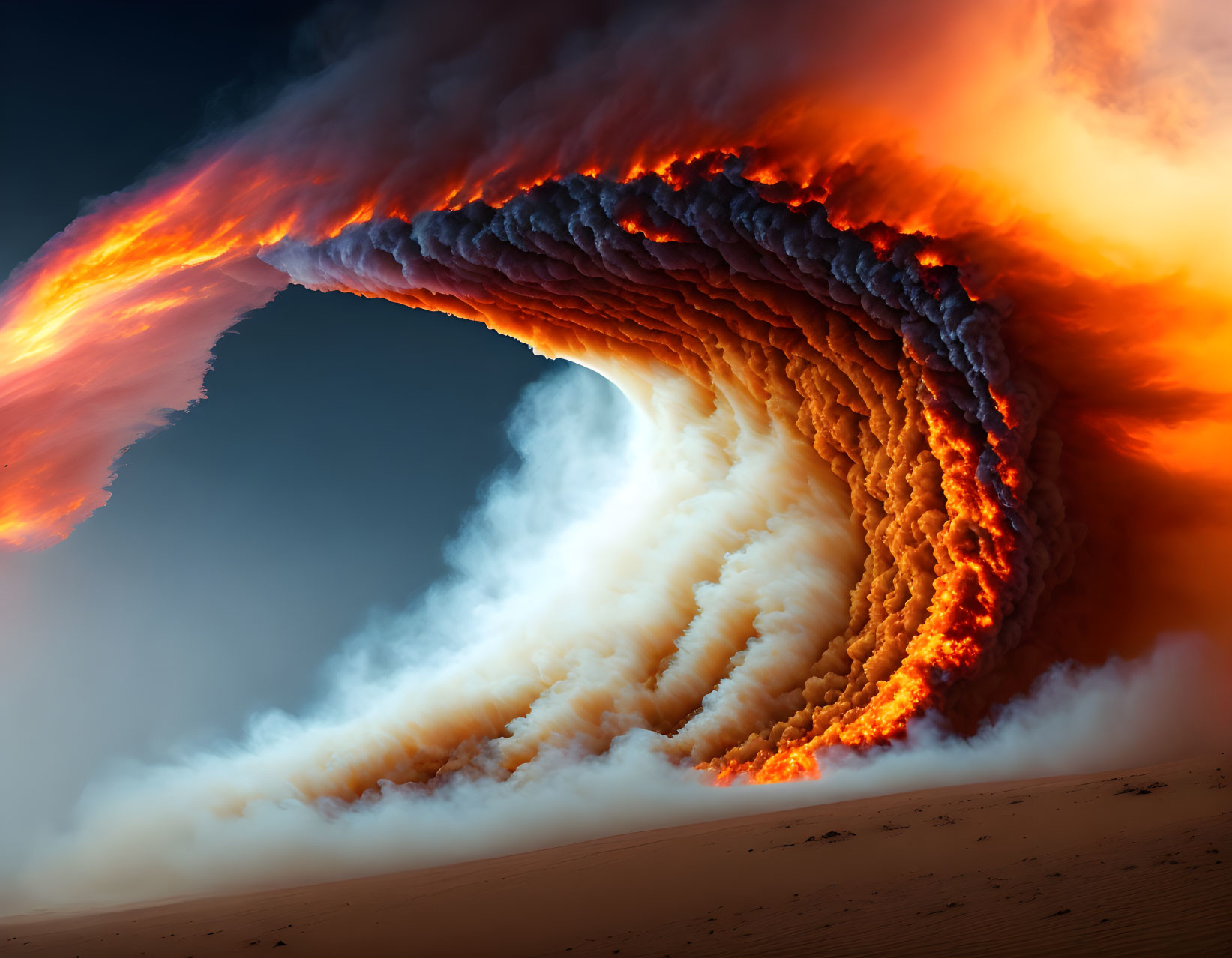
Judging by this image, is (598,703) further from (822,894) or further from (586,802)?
(822,894)

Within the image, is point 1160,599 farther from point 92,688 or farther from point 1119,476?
point 92,688

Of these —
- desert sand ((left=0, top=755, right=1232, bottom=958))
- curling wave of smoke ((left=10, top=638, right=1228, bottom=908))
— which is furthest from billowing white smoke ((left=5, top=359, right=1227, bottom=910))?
desert sand ((left=0, top=755, right=1232, bottom=958))

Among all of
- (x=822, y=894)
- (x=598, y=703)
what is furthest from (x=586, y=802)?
(x=822, y=894)

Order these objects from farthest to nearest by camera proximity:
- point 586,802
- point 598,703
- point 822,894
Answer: point 598,703, point 586,802, point 822,894

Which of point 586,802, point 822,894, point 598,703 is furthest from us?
point 598,703

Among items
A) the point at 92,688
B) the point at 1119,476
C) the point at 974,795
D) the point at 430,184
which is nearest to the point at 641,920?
the point at 974,795

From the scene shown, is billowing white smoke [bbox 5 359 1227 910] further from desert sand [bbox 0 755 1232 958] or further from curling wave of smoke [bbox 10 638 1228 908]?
desert sand [bbox 0 755 1232 958]

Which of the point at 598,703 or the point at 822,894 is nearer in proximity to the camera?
the point at 822,894
